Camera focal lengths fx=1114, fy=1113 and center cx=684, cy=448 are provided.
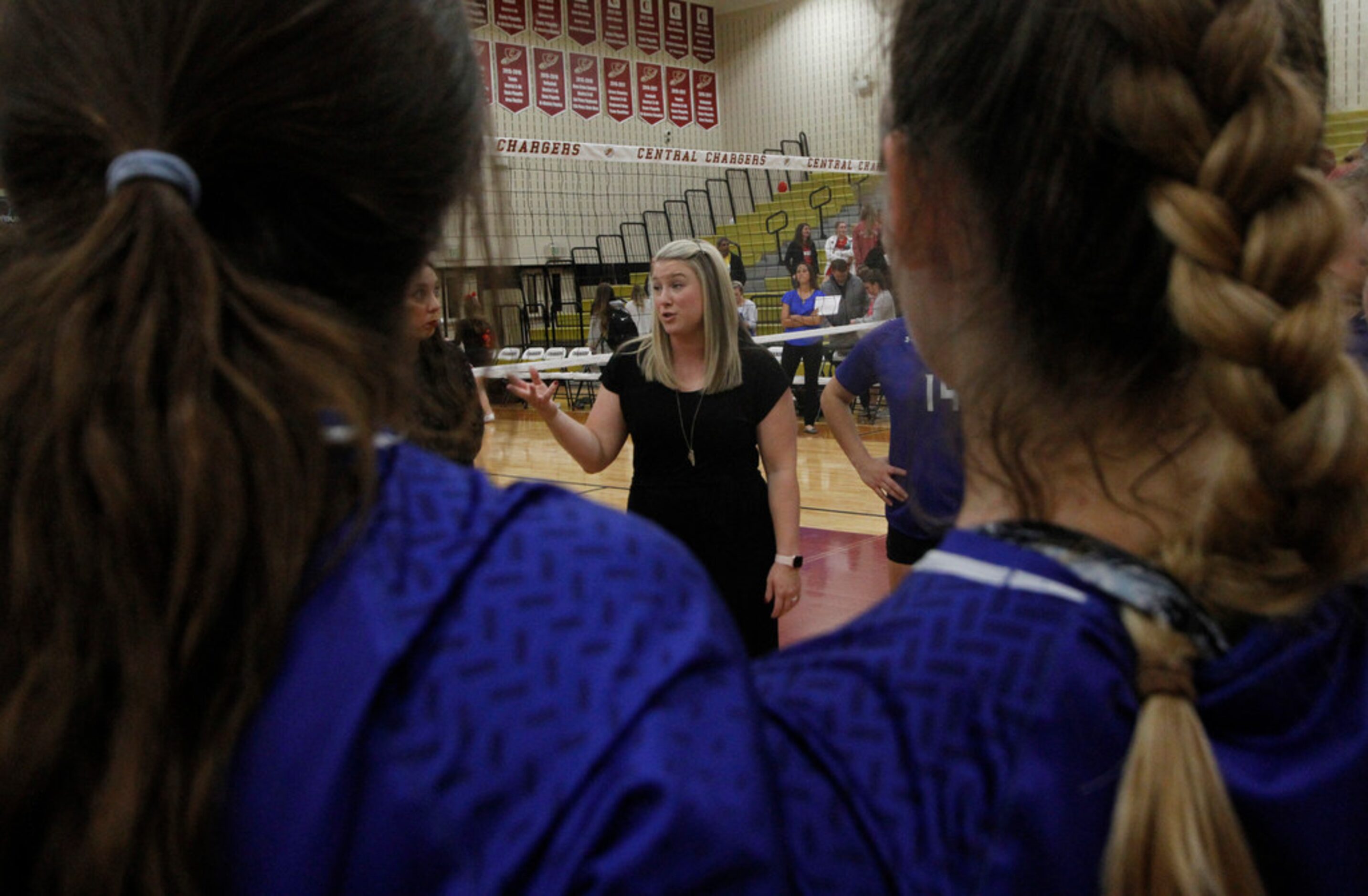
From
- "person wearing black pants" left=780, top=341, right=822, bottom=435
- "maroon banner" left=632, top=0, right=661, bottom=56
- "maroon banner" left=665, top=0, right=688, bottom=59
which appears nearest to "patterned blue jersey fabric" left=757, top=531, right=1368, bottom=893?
"person wearing black pants" left=780, top=341, right=822, bottom=435

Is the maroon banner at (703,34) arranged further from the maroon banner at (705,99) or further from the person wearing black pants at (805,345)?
the person wearing black pants at (805,345)

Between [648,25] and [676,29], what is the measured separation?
0.59 meters

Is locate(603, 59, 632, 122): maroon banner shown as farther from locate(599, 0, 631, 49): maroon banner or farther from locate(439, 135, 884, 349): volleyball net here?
locate(439, 135, 884, 349): volleyball net

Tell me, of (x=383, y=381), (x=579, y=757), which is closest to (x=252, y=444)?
(x=383, y=381)

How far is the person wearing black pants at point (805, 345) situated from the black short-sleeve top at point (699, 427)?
6275 mm

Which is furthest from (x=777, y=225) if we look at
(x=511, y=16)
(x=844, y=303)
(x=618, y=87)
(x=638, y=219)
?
(x=844, y=303)

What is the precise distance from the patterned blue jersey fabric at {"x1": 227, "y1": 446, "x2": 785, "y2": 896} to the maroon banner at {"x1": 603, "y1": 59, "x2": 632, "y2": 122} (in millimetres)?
16731

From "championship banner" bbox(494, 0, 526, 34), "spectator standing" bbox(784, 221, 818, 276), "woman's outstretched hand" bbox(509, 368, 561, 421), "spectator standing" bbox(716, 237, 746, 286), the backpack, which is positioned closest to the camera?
"woman's outstretched hand" bbox(509, 368, 561, 421)

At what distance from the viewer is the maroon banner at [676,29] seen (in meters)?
17.2

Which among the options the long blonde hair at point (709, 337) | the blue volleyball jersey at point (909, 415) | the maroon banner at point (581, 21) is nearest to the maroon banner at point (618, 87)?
the maroon banner at point (581, 21)

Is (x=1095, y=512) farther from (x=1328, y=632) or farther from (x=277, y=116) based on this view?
(x=277, y=116)

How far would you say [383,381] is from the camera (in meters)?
0.64

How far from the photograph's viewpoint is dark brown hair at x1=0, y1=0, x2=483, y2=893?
0.54 m

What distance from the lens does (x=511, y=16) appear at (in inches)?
606
